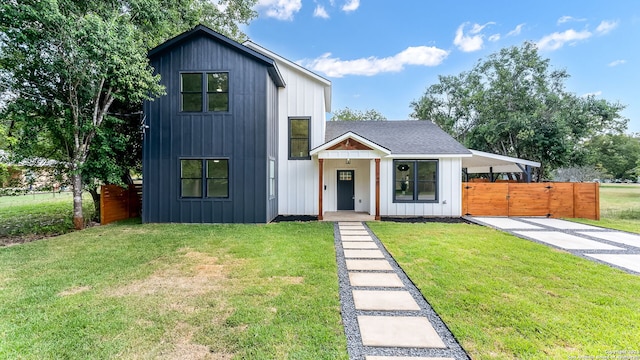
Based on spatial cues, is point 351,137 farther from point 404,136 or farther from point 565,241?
point 565,241

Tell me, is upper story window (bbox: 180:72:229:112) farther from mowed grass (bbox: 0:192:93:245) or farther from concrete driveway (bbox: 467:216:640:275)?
concrete driveway (bbox: 467:216:640:275)

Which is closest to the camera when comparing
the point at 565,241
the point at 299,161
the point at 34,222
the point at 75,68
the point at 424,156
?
the point at 565,241

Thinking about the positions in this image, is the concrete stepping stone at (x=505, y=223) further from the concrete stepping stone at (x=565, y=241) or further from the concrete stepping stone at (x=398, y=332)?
the concrete stepping stone at (x=398, y=332)

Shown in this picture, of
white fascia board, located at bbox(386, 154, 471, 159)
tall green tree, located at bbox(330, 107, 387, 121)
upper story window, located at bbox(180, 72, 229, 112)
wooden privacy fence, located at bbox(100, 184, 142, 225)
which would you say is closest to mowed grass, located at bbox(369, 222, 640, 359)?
white fascia board, located at bbox(386, 154, 471, 159)

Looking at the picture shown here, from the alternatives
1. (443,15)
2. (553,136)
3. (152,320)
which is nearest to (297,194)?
(152,320)

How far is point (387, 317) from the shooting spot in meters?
3.09

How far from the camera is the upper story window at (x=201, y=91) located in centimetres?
Answer: 903

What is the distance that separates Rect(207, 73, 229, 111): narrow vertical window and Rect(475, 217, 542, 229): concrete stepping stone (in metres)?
10.0

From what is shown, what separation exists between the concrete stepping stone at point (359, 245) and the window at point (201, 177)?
4.74m

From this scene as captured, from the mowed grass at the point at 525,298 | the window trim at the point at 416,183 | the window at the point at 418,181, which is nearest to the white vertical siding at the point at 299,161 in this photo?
the window trim at the point at 416,183

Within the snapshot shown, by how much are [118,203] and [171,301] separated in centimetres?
870

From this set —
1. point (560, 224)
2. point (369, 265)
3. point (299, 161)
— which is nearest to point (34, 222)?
point (299, 161)

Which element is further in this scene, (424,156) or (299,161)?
(299,161)

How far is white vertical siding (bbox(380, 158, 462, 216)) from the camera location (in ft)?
34.4
